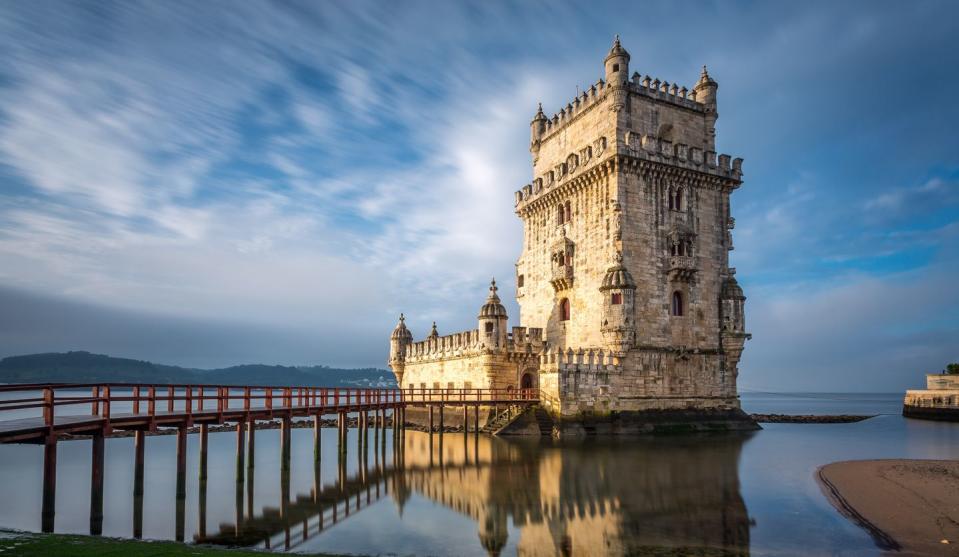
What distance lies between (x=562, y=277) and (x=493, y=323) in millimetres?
4744

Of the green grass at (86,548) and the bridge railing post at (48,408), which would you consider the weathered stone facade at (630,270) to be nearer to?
the bridge railing post at (48,408)

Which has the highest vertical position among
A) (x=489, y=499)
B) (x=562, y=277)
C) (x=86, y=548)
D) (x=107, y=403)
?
(x=562, y=277)

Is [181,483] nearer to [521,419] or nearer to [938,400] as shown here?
[521,419]

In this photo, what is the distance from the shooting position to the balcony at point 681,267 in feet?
120

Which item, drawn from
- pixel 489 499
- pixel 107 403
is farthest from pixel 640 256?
pixel 107 403

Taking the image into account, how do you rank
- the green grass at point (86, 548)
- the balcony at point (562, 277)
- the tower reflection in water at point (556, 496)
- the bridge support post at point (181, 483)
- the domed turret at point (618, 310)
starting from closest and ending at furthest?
the green grass at point (86, 548) < the tower reflection in water at point (556, 496) < the bridge support post at point (181, 483) < the domed turret at point (618, 310) < the balcony at point (562, 277)

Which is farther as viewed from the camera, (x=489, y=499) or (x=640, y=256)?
(x=640, y=256)

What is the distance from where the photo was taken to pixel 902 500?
60.8ft

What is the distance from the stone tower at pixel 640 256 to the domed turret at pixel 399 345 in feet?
45.4

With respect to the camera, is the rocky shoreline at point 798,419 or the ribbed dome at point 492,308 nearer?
the ribbed dome at point 492,308

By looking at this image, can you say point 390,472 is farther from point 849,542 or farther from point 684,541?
point 849,542

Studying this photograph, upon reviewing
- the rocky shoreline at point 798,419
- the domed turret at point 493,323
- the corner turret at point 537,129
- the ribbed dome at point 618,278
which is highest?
the corner turret at point 537,129

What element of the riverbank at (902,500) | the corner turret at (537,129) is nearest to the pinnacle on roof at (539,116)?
the corner turret at (537,129)

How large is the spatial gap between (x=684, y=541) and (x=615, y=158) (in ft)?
80.5
